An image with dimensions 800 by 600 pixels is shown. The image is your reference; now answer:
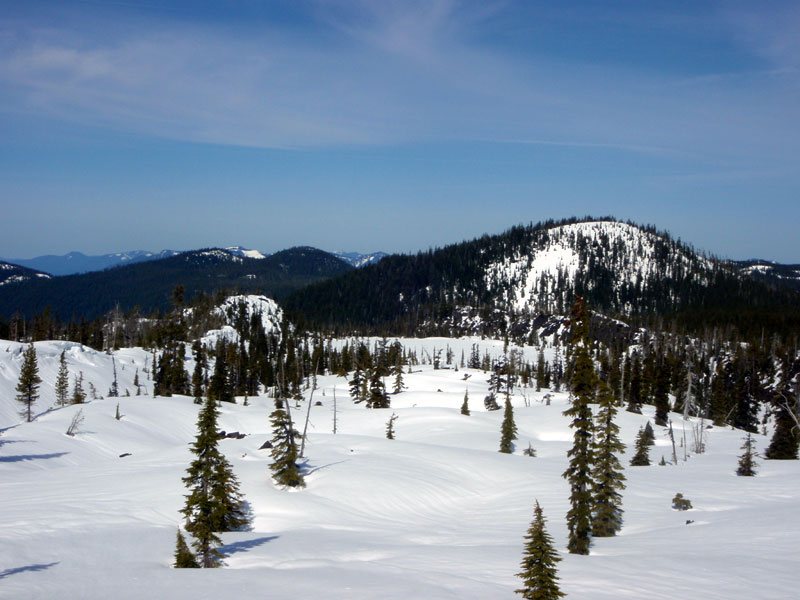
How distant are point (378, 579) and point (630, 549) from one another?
43.3 feet

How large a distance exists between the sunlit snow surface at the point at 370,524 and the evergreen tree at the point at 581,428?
108 centimetres

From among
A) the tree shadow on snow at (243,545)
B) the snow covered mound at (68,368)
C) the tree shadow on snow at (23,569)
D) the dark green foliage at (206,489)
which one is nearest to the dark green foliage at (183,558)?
the dark green foliage at (206,489)

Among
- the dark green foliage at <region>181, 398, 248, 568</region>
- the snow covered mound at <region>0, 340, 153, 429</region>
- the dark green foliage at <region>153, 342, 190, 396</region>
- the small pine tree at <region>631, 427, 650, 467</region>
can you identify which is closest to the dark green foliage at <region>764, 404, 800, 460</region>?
the small pine tree at <region>631, 427, 650, 467</region>

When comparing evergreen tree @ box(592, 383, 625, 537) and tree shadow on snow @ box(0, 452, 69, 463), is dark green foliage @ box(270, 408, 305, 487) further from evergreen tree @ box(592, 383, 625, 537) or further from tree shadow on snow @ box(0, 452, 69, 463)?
tree shadow on snow @ box(0, 452, 69, 463)

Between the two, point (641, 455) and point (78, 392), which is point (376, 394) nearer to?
point (641, 455)

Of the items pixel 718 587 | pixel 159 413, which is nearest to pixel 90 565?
pixel 718 587

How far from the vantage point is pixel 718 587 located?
17.5m

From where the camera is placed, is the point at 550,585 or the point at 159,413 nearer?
the point at 550,585

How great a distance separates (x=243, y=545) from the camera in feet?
78.0

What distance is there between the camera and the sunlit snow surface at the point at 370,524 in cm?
1714

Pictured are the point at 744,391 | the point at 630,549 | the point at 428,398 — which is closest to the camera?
the point at 630,549

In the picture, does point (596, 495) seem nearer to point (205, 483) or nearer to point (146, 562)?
point (205, 483)

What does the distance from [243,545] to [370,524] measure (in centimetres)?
909

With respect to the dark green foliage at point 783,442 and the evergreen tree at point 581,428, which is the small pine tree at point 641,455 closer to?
the dark green foliage at point 783,442
